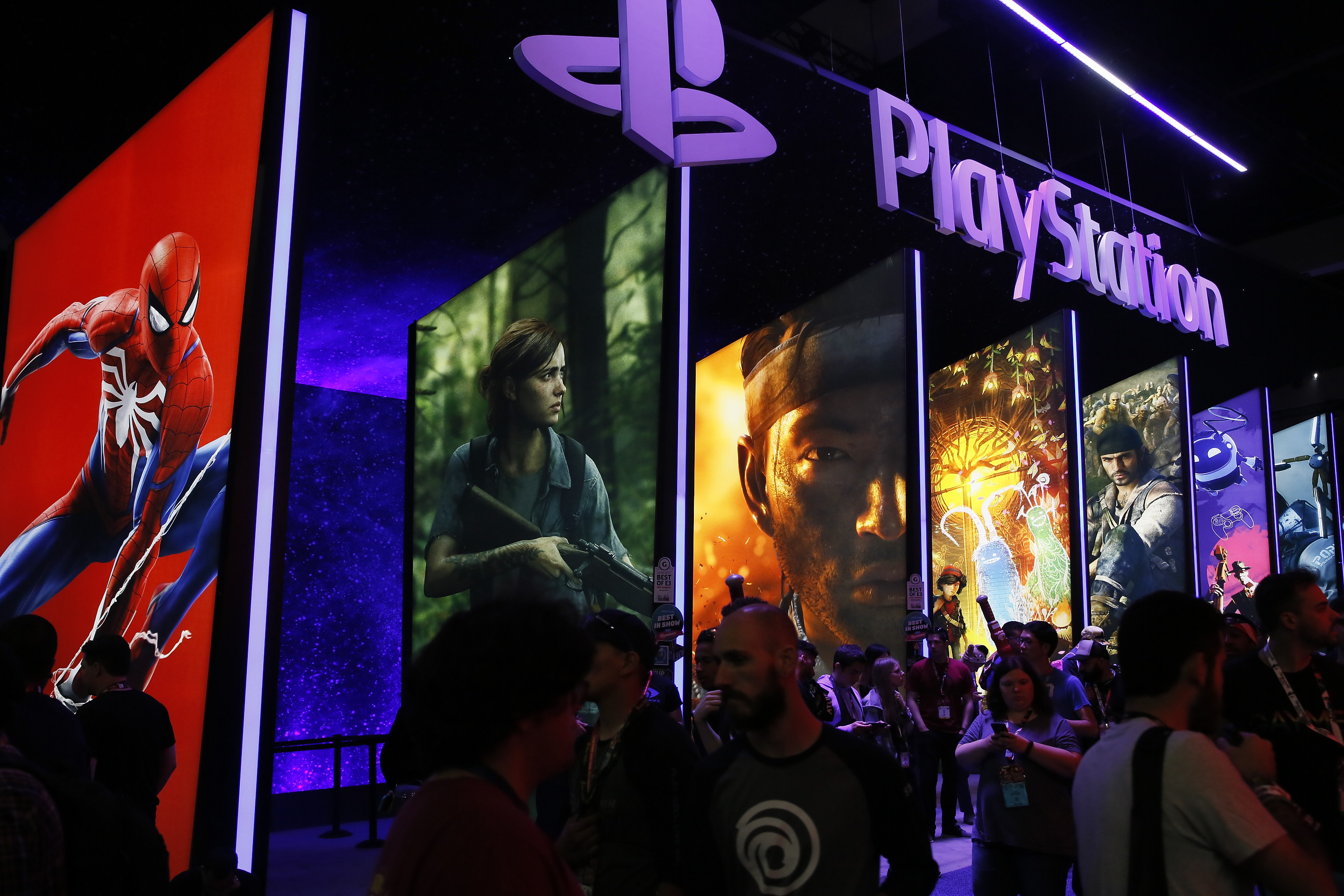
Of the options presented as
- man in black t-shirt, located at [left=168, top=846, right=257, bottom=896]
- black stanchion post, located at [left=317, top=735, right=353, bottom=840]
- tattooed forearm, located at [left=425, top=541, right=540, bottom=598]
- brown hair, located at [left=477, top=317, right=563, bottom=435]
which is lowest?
black stanchion post, located at [left=317, top=735, right=353, bottom=840]

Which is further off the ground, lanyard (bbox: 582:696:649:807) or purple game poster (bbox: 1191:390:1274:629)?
purple game poster (bbox: 1191:390:1274:629)

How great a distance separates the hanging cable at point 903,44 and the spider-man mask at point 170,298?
214 inches

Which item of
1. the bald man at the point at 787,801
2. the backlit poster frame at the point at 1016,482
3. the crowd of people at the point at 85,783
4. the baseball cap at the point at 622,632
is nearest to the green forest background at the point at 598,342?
the crowd of people at the point at 85,783

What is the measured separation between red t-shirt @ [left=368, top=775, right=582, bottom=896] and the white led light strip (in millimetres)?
3531

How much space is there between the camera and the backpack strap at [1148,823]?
1.88 meters

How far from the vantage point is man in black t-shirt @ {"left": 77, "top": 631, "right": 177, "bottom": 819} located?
3.66 metres

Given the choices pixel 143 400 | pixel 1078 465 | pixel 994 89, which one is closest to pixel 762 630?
pixel 143 400

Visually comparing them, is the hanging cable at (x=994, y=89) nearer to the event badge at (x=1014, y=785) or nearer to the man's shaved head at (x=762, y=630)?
the event badge at (x=1014, y=785)

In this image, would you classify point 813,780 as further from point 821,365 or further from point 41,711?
point 821,365

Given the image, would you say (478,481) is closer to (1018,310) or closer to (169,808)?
(169,808)

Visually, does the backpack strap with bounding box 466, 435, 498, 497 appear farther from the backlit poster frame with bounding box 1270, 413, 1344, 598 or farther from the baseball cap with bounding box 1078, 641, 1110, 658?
the backlit poster frame with bounding box 1270, 413, 1344, 598

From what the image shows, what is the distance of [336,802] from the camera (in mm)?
8352

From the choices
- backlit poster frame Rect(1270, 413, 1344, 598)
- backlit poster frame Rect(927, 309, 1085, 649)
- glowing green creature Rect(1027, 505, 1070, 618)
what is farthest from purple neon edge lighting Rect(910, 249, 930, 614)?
backlit poster frame Rect(1270, 413, 1344, 598)

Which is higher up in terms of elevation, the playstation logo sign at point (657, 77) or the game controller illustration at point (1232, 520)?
the playstation logo sign at point (657, 77)
